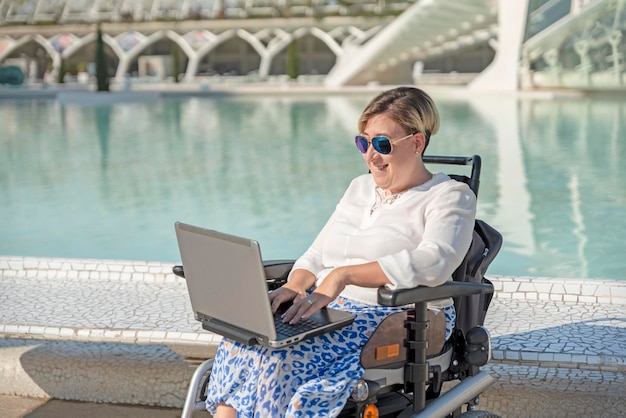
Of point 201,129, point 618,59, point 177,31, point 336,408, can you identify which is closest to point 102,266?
point 336,408

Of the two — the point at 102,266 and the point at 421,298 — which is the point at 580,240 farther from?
the point at 421,298

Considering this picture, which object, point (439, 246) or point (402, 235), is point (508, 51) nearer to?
point (402, 235)

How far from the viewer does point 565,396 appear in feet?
8.12

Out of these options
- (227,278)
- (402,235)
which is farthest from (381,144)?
(227,278)

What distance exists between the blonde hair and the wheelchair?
1.12ft

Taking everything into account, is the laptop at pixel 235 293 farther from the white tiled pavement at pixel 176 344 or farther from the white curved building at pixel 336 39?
the white curved building at pixel 336 39

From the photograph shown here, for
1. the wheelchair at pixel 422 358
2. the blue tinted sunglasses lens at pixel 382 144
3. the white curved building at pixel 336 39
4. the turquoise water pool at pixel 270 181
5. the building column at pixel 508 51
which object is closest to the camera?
the wheelchair at pixel 422 358

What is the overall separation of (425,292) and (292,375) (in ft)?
1.07

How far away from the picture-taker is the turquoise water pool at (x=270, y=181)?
6.21 meters

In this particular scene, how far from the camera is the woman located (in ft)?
5.79

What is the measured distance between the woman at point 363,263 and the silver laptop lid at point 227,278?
0.08 m

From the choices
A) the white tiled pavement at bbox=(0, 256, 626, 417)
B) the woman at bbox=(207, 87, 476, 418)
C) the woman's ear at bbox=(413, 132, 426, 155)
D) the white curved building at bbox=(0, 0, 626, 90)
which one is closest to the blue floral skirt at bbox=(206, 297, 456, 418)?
the woman at bbox=(207, 87, 476, 418)

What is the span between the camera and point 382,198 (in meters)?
2.17

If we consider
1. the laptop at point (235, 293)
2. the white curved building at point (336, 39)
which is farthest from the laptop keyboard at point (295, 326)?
the white curved building at point (336, 39)
